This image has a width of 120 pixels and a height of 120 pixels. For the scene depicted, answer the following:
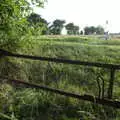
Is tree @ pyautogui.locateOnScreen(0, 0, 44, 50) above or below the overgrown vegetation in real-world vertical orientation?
above

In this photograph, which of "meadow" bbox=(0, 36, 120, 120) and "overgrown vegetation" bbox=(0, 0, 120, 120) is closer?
"meadow" bbox=(0, 36, 120, 120)

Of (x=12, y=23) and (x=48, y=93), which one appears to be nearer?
(x=48, y=93)

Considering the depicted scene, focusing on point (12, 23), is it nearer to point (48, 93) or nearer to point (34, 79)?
point (34, 79)

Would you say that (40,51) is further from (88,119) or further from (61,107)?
(88,119)

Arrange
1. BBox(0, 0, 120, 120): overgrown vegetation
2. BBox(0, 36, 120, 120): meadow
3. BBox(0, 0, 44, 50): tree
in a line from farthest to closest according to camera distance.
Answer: BBox(0, 0, 44, 50): tree
BBox(0, 0, 120, 120): overgrown vegetation
BBox(0, 36, 120, 120): meadow

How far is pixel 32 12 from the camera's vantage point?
19.8 ft

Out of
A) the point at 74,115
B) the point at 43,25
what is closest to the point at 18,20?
the point at 43,25

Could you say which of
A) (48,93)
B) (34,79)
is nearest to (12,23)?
(34,79)

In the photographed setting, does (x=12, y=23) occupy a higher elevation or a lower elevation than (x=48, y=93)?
higher

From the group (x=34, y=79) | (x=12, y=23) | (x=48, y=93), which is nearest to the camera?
(x=48, y=93)

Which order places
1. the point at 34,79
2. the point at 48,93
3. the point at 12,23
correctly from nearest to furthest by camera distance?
the point at 48,93 → the point at 12,23 → the point at 34,79

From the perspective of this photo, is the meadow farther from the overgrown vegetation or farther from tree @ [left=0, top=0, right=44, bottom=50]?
tree @ [left=0, top=0, right=44, bottom=50]

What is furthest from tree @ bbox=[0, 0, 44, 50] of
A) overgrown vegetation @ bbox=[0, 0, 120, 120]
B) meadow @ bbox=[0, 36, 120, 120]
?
meadow @ bbox=[0, 36, 120, 120]

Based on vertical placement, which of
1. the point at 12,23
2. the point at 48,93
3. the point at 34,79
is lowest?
the point at 48,93
